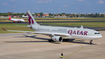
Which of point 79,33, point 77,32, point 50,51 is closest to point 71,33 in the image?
point 77,32

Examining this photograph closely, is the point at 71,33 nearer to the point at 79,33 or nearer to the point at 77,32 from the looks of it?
the point at 77,32

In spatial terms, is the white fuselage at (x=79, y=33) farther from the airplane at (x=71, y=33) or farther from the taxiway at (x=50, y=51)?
the taxiway at (x=50, y=51)

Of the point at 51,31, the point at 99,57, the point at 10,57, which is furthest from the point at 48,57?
the point at 51,31

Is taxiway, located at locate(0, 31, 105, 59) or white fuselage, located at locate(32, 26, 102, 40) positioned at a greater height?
white fuselage, located at locate(32, 26, 102, 40)

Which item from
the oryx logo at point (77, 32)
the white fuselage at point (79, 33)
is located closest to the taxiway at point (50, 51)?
the white fuselage at point (79, 33)

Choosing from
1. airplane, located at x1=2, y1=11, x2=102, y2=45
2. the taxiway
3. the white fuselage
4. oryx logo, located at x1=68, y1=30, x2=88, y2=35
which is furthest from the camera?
oryx logo, located at x1=68, y1=30, x2=88, y2=35

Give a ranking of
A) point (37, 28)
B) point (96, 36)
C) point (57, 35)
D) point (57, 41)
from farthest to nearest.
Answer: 1. point (37, 28)
2. point (57, 35)
3. point (57, 41)
4. point (96, 36)

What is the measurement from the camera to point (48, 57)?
25984 mm

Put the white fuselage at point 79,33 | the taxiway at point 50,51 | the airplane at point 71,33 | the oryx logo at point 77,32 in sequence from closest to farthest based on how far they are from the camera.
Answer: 1. the taxiway at point 50,51
2. the white fuselage at point 79,33
3. the airplane at point 71,33
4. the oryx logo at point 77,32

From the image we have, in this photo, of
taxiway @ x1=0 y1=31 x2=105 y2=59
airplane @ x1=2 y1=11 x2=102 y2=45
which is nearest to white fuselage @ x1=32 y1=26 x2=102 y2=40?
airplane @ x1=2 y1=11 x2=102 y2=45

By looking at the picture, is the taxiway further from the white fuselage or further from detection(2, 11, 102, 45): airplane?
the white fuselage

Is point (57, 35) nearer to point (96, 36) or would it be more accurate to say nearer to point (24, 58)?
point (96, 36)

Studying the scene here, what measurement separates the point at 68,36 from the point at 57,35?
3.08 m

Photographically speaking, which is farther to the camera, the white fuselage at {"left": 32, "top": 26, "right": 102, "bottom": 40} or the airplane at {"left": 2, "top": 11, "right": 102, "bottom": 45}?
the airplane at {"left": 2, "top": 11, "right": 102, "bottom": 45}
